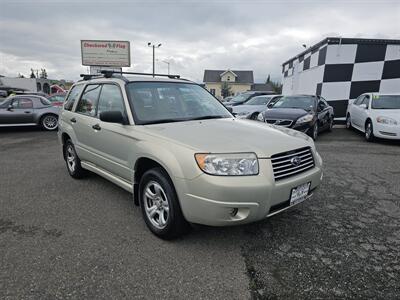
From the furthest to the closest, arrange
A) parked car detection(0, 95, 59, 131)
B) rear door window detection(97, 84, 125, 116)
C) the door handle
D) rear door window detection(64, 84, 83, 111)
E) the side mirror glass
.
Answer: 1. parked car detection(0, 95, 59, 131)
2. rear door window detection(64, 84, 83, 111)
3. the door handle
4. rear door window detection(97, 84, 125, 116)
5. the side mirror glass

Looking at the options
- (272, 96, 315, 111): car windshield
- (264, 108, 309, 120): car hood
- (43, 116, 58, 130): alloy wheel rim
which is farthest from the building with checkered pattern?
(43, 116, 58, 130): alloy wheel rim

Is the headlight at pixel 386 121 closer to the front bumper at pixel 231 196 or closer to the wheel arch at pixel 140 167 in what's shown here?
the front bumper at pixel 231 196

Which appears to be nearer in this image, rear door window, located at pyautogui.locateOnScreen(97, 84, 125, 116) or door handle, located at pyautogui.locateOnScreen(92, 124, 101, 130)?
rear door window, located at pyautogui.locateOnScreen(97, 84, 125, 116)

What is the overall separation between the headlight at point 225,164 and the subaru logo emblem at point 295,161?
50 centimetres

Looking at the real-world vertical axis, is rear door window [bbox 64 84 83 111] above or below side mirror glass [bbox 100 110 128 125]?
above

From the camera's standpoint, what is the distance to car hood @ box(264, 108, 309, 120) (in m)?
7.99

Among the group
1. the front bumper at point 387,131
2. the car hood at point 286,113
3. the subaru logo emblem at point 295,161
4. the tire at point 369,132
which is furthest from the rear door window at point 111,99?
the tire at point 369,132

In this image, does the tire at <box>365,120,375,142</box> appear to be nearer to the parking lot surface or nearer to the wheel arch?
the parking lot surface

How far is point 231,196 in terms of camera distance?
2.31 m

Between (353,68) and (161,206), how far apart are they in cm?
1287

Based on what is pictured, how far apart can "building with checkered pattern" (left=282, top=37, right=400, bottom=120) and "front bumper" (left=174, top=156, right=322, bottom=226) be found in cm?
1207

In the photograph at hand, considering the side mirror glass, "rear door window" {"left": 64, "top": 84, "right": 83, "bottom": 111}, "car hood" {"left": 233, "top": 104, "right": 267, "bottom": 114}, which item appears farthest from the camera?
"car hood" {"left": 233, "top": 104, "right": 267, "bottom": 114}

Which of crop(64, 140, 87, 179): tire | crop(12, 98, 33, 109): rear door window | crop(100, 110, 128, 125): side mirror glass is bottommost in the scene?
crop(64, 140, 87, 179): tire

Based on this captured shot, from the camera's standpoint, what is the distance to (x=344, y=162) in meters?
5.99
